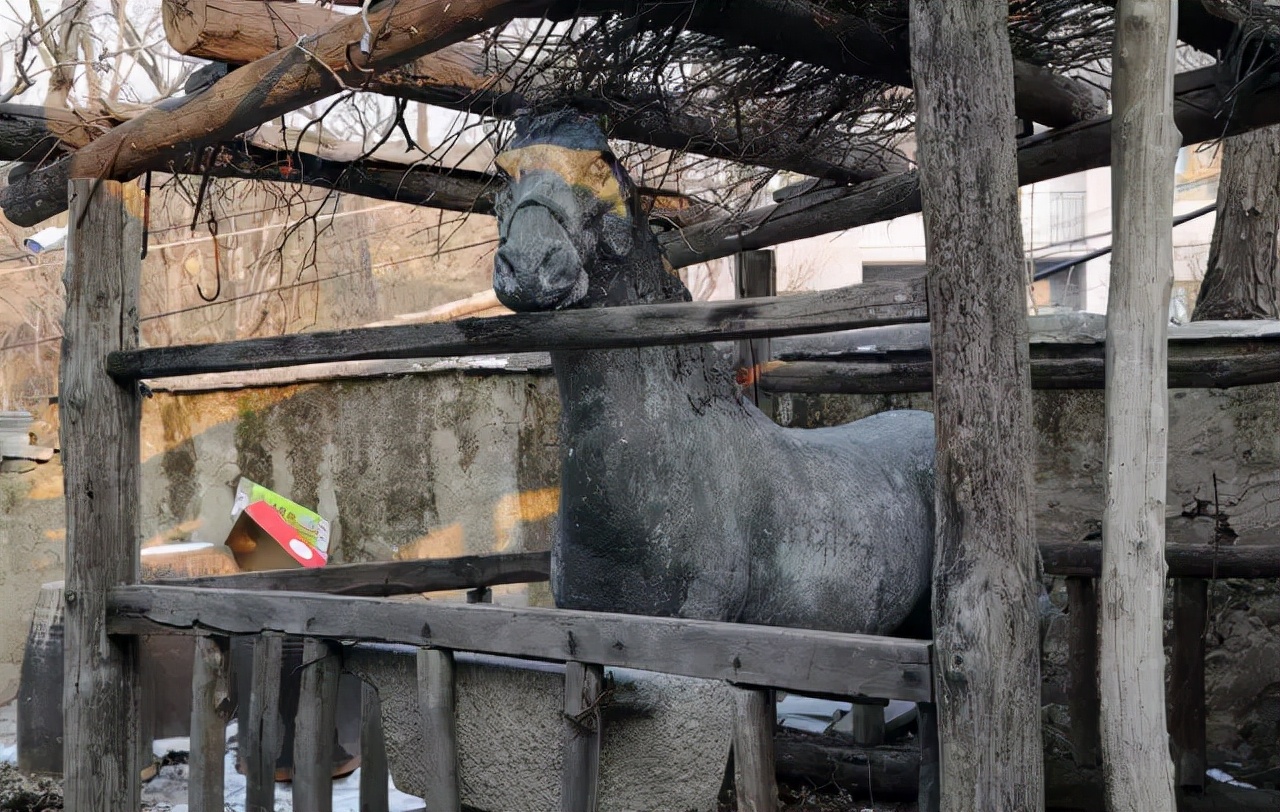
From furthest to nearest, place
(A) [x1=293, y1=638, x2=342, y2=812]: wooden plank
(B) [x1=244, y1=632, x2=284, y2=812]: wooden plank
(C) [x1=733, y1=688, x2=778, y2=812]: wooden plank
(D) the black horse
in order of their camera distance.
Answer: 1. (B) [x1=244, y1=632, x2=284, y2=812]: wooden plank
2. (A) [x1=293, y1=638, x2=342, y2=812]: wooden plank
3. (D) the black horse
4. (C) [x1=733, y1=688, x2=778, y2=812]: wooden plank

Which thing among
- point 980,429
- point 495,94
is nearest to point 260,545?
point 495,94

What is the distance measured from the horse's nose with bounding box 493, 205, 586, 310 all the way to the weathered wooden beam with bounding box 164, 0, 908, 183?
0.62m

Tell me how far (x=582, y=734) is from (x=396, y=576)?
214cm

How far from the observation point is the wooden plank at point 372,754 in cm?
344

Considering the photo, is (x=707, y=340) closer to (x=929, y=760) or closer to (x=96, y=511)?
(x=929, y=760)

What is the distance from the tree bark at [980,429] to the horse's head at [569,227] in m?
0.89

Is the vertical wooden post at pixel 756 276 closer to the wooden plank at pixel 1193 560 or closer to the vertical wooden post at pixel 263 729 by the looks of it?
the wooden plank at pixel 1193 560

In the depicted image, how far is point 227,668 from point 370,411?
13.0 ft

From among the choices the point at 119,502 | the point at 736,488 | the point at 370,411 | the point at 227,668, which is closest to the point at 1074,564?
the point at 736,488

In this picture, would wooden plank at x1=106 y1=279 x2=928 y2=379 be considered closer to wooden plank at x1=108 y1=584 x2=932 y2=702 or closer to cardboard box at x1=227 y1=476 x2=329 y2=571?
wooden plank at x1=108 y1=584 x2=932 y2=702

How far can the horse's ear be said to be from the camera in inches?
121

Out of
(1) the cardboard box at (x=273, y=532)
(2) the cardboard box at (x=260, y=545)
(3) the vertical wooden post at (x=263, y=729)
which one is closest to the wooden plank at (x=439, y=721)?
(3) the vertical wooden post at (x=263, y=729)

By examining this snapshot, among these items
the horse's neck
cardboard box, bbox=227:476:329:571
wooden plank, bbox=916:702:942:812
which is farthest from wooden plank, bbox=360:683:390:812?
cardboard box, bbox=227:476:329:571

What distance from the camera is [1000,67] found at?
7.73 feet
